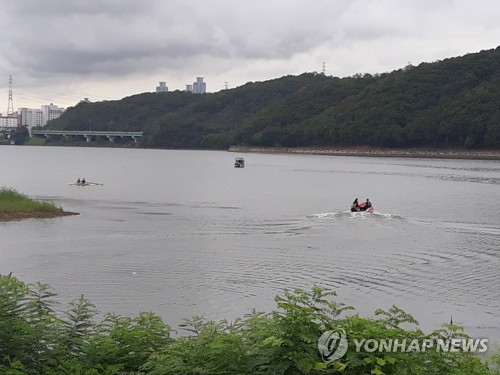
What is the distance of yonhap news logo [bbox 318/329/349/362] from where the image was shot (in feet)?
25.7

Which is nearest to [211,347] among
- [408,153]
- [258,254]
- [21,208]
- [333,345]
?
[333,345]

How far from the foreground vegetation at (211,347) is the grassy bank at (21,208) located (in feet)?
108

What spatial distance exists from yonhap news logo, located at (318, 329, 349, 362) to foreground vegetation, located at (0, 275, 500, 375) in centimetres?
8

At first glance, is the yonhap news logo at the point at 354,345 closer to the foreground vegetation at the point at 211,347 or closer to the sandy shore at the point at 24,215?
the foreground vegetation at the point at 211,347

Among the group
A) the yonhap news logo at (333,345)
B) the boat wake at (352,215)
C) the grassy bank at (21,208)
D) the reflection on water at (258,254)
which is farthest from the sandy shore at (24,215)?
the yonhap news logo at (333,345)

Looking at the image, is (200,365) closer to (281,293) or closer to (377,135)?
(281,293)

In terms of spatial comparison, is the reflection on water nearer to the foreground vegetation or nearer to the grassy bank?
the grassy bank

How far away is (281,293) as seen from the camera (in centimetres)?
2239

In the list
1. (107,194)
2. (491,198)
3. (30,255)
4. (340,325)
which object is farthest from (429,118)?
(340,325)

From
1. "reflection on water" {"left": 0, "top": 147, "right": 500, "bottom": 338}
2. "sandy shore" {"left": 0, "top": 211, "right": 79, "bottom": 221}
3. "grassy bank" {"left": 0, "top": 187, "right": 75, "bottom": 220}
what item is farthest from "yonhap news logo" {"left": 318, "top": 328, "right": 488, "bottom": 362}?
"grassy bank" {"left": 0, "top": 187, "right": 75, "bottom": 220}

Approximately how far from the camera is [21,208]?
1688 inches

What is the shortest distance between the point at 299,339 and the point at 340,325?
1.98 feet

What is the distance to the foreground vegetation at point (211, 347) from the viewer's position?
309 inches

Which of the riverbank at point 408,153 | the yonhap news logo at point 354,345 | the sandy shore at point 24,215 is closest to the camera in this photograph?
the yonhap news logo at point 354,345
